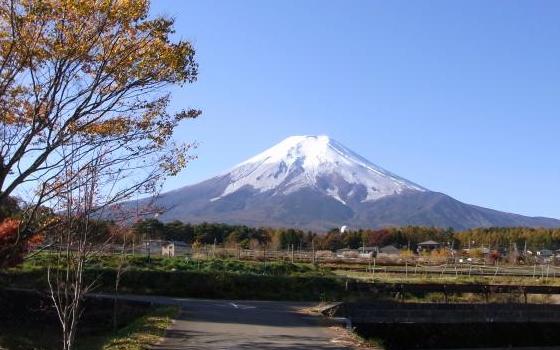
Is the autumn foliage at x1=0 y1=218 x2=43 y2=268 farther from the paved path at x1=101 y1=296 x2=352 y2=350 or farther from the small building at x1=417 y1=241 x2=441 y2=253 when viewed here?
the small building at x1=417 y1=241 x2=441 y2=253

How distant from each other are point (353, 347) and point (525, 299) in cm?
1687

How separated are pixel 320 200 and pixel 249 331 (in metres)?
137

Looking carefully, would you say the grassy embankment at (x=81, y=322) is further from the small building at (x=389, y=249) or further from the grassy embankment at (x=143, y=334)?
the small building at (x=389, y=249)

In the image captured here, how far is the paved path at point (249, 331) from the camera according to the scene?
41.6ft

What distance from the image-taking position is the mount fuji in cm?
13538

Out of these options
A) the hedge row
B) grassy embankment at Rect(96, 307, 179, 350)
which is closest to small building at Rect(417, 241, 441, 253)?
the hedge row

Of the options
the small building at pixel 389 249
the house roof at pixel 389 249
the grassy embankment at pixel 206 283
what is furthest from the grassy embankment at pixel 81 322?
the house roof at pixel 389 249

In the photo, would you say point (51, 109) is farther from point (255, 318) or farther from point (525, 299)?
point (525, 299)

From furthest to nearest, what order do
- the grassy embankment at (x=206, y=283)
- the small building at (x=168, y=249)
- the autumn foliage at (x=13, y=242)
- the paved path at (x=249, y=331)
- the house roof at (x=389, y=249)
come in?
the house roof at (x=389, y=249) → the small building at (x=168, y=249) → the grassy embankment at (x=206, y=283) → the paved path at (x=249, y=331) → the autumn foliage at (x=13, y=242)

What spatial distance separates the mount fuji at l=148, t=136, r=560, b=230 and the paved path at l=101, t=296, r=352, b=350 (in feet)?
327

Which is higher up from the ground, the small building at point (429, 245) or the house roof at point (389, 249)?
the small building at point (429, 245)

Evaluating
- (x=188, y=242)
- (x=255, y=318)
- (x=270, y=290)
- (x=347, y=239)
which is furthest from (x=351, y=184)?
(x=255, y=318)

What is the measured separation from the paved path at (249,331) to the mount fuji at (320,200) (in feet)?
327

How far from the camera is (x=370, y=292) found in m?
27.4
